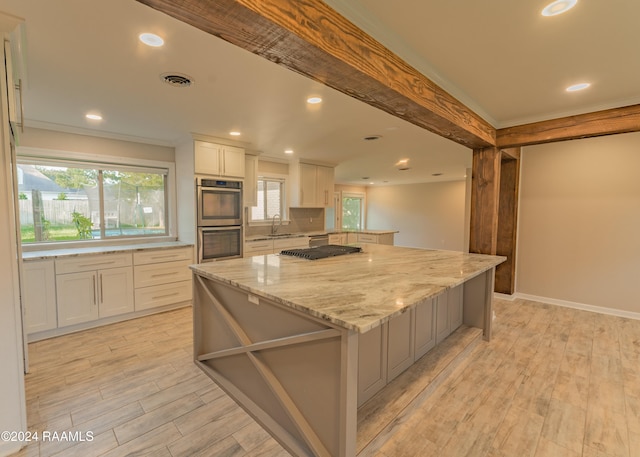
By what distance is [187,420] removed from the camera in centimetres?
190

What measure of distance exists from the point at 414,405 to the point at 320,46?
221 cm

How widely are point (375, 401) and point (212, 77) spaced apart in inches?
100

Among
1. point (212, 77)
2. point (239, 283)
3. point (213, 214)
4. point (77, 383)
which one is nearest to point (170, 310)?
point (213, 214)

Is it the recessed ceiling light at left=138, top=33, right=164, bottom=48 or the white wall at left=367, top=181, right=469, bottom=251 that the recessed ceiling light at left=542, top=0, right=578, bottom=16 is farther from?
the white wall at left=367, top=181, right=469, bottom=251

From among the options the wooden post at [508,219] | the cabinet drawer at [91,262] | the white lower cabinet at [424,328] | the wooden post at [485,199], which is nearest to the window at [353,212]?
the wooden post at [508,219]

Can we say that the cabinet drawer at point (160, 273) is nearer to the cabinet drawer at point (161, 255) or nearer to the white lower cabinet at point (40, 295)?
the cabinet drawer at point (161, 255)

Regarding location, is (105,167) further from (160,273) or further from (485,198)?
(485,198)

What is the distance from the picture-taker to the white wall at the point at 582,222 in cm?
367

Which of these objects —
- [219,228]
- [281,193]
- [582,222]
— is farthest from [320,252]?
[582,222]

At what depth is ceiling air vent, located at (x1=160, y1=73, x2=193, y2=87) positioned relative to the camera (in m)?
2.16

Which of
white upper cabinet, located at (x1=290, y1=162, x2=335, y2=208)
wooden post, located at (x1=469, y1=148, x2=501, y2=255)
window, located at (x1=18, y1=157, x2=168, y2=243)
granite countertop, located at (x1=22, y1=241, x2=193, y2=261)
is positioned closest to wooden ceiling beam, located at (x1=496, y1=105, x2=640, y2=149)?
wooden post, located at (x1=469, y1=148, x2=501, y2=255)

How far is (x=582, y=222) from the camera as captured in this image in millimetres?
3949

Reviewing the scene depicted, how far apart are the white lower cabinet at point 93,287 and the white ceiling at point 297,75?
1.57 meters

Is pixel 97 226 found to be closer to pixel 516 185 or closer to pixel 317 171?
pixel 317 171
